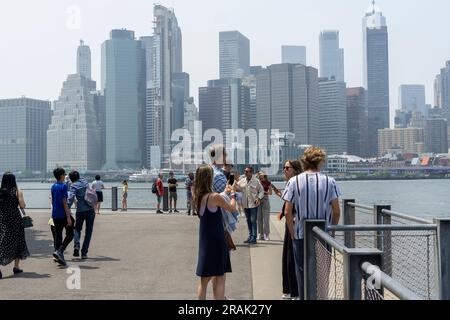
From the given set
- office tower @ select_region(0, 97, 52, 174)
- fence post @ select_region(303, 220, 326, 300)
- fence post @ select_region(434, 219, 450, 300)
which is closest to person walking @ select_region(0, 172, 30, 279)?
fence post @ select_region(303, 220, 326, 300)

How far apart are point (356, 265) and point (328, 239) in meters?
1.16

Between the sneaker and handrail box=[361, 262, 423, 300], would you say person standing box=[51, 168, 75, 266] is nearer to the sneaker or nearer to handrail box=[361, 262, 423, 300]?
the sneaker

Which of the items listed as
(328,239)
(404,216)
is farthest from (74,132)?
(328,239)

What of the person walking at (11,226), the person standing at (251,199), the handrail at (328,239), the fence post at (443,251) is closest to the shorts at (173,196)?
the person standing at (251,199)

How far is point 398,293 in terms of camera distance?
2729mm

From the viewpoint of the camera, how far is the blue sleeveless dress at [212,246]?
19.5 ft

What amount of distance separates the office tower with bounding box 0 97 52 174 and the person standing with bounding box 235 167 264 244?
167549 mm

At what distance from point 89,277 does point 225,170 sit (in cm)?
264

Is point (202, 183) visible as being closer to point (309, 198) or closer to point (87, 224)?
point (309, 198)

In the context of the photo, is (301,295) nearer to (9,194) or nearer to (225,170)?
(225,170)

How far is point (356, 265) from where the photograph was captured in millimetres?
3369

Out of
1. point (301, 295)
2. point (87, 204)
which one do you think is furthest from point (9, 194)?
point (301, 295)

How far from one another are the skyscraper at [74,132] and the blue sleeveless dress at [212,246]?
170796 mm

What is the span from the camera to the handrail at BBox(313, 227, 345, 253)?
160 inches
